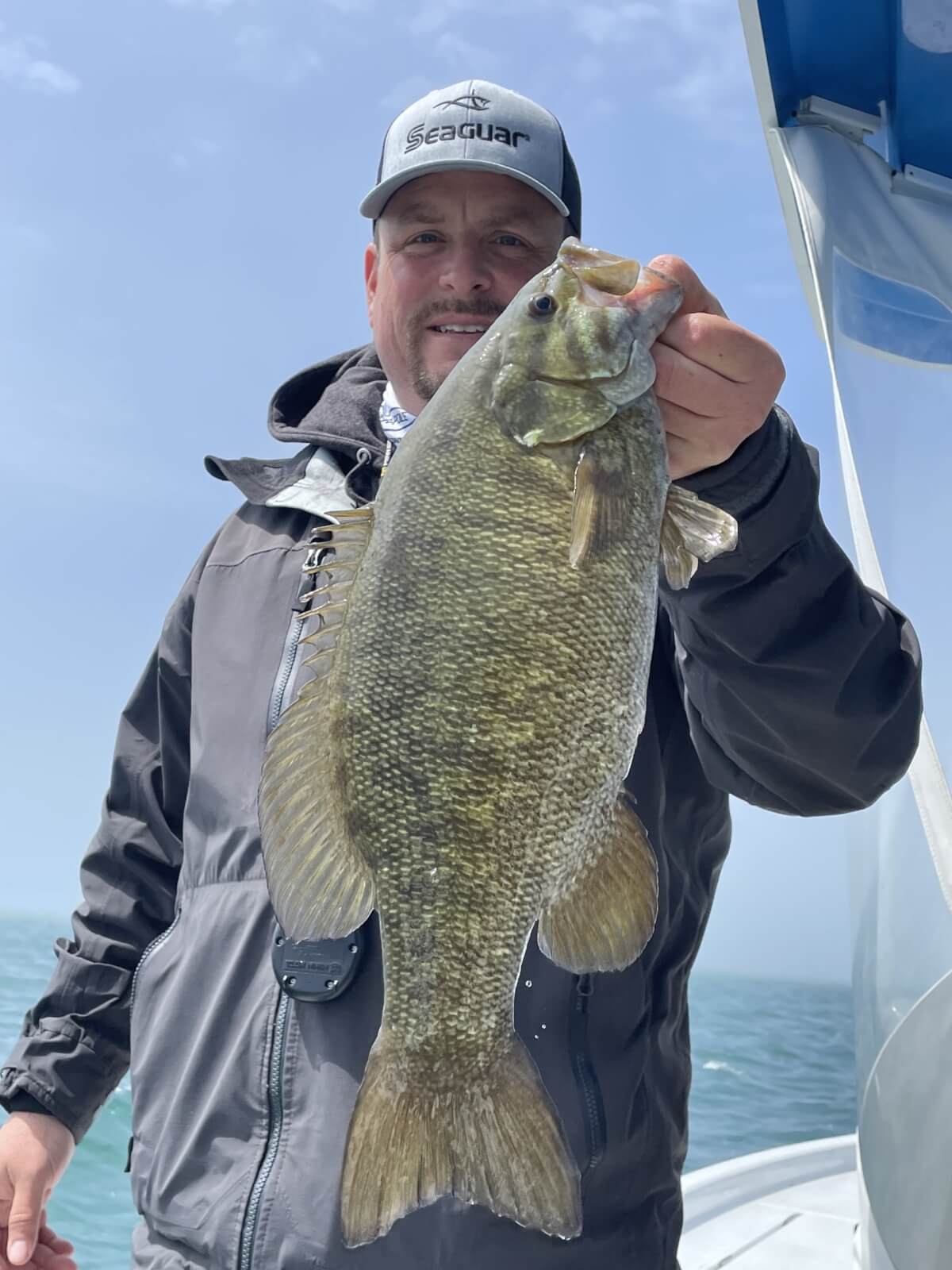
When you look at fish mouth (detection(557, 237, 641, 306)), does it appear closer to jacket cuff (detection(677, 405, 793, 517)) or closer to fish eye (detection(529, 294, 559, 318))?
fish eye (detection(529, 294, 559, 318))

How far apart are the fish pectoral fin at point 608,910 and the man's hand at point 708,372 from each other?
51 centimetres

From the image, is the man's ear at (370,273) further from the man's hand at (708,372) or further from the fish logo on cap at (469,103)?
the man's hand at (708,372)

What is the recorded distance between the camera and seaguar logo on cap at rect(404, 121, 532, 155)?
2262mm

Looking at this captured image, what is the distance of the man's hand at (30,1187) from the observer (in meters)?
1.98

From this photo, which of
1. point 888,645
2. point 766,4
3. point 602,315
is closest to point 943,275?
point 766,4

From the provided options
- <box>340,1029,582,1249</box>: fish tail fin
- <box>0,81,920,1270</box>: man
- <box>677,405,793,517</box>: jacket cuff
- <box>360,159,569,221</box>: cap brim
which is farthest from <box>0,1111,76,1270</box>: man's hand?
<box>360,159,569,221</box>: cap brim

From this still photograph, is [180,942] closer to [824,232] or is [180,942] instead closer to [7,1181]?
[7,1181]

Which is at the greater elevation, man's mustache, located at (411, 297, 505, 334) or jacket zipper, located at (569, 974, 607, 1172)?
man's mustache, located at (411, 297, 505, 334)

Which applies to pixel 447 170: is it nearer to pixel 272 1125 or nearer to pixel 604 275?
pixel 604 275

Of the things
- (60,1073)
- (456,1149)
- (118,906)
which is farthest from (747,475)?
(60,1073)

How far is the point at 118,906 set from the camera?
231cm

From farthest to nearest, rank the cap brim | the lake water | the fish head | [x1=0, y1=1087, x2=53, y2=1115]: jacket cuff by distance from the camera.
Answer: the lake water, the cap brim, [x1=0, y1=1087, x2=53, y2=1115]: jacket cuff, the fish head

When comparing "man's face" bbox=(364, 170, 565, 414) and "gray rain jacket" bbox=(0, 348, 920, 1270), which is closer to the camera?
"gray rain jacket" bbox=(0, 348, 920, 1270)

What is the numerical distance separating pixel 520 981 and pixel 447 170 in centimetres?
166
